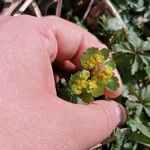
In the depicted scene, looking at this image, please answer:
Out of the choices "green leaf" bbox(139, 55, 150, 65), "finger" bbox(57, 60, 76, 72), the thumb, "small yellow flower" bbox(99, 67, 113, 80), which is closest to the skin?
the thumb

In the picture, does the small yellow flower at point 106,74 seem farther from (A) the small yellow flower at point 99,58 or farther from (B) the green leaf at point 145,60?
(B) the green leaf at point 145,60

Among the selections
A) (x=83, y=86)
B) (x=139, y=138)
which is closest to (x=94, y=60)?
(x=83, y=86)

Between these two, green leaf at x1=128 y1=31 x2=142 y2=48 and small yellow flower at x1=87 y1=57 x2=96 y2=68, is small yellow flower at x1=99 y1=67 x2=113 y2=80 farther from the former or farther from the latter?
green leaf at x1=128 y1=31 x2=142 y2=48

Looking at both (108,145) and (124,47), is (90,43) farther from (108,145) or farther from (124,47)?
(108,145)

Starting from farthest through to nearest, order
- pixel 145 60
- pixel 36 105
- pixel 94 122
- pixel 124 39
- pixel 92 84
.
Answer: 1. pixel 124 39
2. pixel 145 60
3. pixel 92 84
4. pixel 94 122
5. pixel 36 105

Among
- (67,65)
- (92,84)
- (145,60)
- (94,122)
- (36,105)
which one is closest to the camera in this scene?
(36,105)

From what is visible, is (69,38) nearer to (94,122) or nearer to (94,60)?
(94,60)

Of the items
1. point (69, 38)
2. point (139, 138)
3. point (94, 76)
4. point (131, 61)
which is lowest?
point (139, 138)
